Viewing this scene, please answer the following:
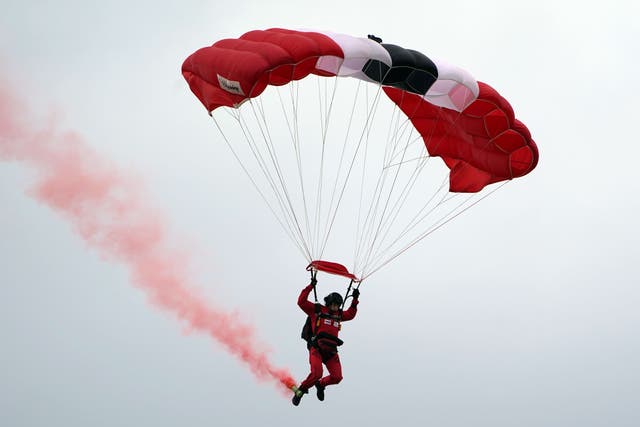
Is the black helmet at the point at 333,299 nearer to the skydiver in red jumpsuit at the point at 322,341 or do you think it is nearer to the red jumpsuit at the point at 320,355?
the skydiver in red jumpsuit at the point at 322,341

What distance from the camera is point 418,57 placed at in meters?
21.3

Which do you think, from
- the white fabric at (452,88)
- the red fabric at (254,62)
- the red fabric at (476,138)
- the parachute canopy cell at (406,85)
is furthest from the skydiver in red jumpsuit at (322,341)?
the red fabric at (476,138)

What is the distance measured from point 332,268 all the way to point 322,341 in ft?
4.31

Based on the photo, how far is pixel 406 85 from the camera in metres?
21.5

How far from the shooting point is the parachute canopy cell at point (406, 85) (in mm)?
20109

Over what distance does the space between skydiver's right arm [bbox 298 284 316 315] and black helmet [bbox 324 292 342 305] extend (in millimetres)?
284

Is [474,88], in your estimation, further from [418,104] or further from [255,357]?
[255,357]

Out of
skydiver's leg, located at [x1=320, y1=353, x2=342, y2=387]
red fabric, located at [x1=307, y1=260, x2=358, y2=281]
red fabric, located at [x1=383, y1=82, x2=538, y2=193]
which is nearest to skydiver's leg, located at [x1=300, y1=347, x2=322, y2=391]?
skydiver's leg, located at [x1=320, y1=353, x2=342, y2=387]

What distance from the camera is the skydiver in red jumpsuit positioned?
20359mm

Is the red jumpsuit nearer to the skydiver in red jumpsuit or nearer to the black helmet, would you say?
the skydiver in red jumpsuit

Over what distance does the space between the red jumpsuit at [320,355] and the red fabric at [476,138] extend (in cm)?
473

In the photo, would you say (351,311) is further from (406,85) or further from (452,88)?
(452,88)

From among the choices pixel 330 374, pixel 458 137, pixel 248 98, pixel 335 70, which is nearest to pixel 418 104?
pixel 458 137

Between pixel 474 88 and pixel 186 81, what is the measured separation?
17.6 ft
